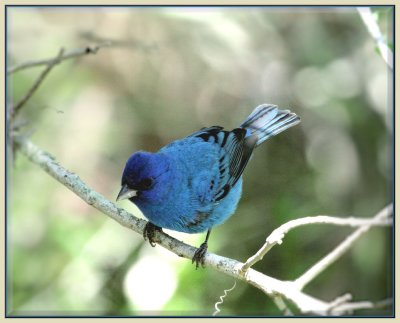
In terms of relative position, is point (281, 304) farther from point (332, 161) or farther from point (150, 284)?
point (332, 161)

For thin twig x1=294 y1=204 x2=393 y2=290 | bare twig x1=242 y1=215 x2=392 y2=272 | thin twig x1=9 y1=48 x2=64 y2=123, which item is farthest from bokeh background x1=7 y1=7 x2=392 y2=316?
bare twig x1=242 y1=215 x2=392 y2=272

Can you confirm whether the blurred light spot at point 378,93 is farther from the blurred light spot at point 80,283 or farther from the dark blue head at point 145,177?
the blurred light spot at point 80,283

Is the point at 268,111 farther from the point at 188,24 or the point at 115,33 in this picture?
the point at 115,33

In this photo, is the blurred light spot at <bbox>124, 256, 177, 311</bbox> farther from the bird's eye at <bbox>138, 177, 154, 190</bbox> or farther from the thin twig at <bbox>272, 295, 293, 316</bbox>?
the thin twig at <bbox>272, 295, 293, 316</bbox>

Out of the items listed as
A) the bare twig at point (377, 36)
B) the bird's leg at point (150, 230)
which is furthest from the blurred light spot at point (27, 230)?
the bare twig at point (377, 36)

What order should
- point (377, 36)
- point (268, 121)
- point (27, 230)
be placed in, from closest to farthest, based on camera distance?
point (377, 36)
point (268, 121)
point (27, 230)

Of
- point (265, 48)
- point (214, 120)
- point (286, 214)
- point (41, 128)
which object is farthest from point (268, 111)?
point (41, 128)

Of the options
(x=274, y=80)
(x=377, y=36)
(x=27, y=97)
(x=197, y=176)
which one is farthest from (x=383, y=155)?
(x=27, y=97)
